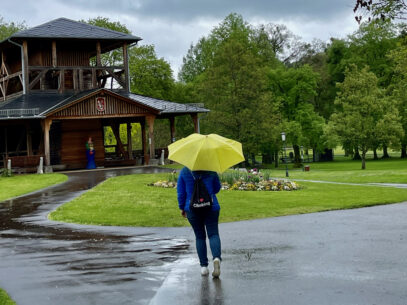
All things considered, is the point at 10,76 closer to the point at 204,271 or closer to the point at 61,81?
the point at 61,81

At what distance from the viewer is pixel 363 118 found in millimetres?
50625

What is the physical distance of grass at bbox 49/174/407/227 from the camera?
15281 millimetres

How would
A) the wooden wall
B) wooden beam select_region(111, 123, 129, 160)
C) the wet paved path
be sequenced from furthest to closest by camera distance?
wooden beam select_region(111, 123, 129, 160) < the wooden wall < the wet paved path

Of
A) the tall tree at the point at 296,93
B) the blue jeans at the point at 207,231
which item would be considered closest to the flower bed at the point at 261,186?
the blue jeans at the point at 207,231

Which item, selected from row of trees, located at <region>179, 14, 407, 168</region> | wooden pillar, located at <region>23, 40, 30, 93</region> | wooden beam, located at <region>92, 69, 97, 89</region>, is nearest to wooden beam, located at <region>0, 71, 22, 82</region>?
wooden pillar, located at <region>23, 40, 30, 93</region>

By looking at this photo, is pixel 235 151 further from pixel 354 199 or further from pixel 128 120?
pixel 128 120

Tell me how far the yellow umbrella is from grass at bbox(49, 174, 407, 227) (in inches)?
236

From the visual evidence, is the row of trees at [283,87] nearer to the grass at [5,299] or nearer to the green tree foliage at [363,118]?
the green tree foliage at [363,118]

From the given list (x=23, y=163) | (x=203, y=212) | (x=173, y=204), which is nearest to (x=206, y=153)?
(x=203, y=212)

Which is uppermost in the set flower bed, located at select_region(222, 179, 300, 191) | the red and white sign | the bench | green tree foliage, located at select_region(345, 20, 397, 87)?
green tree foliage, located at select_region(345, 20, 397, 87)

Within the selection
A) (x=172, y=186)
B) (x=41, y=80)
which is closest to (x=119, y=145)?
(x=41, y=80)

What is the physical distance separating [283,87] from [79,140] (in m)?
30.3

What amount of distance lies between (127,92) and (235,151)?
34637mm

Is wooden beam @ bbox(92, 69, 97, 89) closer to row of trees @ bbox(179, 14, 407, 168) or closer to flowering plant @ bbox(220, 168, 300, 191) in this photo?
row of trees @ bbox(179, 14, 407, 168)
